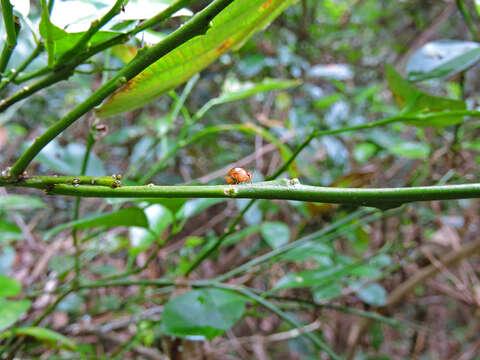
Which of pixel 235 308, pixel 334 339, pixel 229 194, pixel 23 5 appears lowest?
pixel 334 339

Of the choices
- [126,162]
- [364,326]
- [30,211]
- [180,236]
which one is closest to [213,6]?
[364,326]

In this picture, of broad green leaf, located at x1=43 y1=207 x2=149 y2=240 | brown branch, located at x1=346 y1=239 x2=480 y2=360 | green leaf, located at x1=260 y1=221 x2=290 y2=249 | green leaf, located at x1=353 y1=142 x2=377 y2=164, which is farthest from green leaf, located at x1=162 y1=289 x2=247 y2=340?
green leaf, located at x1=353 y1=142 x2=377 y2=164

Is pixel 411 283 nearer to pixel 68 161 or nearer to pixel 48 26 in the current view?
pixel 68 161

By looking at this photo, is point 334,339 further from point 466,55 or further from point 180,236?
point 466,55

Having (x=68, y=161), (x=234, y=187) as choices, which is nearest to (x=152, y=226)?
(x=68, y=161)

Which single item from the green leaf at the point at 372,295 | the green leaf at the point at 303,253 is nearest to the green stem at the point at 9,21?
the green leaf at the point at 303,253

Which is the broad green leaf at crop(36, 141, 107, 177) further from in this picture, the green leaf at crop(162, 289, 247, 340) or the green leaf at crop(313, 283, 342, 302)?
the green leaf at crop(313, 283, 342, 302)
